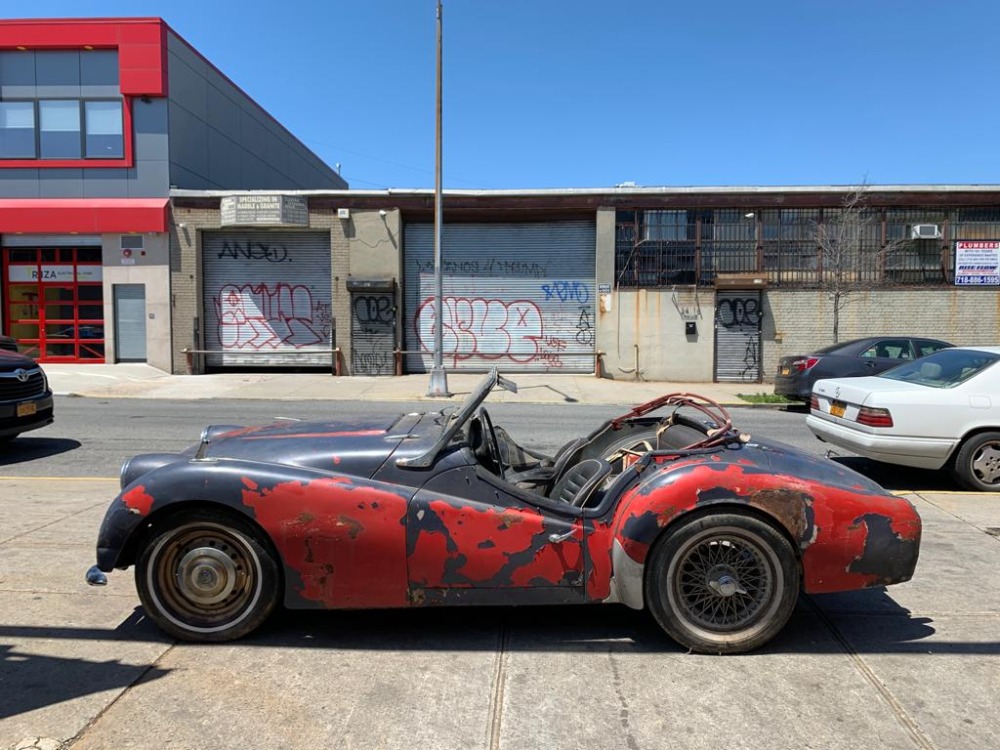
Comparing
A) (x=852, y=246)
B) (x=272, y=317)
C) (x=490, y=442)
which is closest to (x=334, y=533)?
(x=490, y=442)

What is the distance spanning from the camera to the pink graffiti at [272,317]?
2098 centimetres

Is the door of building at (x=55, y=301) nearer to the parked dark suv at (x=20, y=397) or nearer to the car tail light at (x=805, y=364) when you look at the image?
the parked dark suv at (x=20, y=397)

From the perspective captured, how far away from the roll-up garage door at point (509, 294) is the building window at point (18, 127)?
10.8 metres

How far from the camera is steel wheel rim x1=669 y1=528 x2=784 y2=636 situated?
332cm

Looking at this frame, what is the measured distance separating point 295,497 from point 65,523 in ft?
11.0

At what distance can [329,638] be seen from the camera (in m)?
3.55

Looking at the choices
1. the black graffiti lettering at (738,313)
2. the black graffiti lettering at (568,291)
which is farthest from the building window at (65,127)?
the black graffiti lettering at (738,313)

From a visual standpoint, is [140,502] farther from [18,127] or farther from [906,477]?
[18,127]

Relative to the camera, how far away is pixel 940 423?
6.64 meters

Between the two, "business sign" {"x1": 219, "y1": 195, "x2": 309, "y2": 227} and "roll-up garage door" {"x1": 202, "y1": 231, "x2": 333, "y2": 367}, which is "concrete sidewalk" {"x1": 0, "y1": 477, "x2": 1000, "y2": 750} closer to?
"business sign" {"x1": 219, "y1": 195, "x2": 309, "y2": 227}

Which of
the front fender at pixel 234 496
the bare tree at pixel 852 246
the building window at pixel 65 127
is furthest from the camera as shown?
the building window at pixel 65 127

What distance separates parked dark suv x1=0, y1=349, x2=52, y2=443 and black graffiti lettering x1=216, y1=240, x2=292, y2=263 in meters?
12.6

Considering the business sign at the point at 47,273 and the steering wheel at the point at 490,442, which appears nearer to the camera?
the steering wheel at the point at 490,442

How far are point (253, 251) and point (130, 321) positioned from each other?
4.04m
